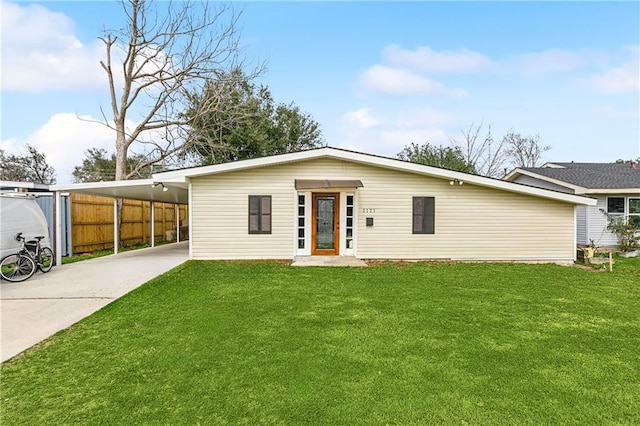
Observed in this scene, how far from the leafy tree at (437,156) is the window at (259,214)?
53.3 feet

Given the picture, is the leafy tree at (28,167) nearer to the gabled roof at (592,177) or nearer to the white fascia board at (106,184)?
the white fascia board at (106,184)

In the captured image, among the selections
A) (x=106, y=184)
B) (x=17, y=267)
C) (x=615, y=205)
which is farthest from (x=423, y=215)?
(x=17, y=267)

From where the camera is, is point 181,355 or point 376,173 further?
point 376,173

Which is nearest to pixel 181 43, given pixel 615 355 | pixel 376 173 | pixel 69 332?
pixel 376 173

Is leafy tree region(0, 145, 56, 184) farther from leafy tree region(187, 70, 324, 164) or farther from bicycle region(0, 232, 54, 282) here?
bicycle region(0, 232, 54, 282)

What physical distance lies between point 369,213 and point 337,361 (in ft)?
22.2

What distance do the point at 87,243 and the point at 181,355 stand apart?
34.5ft

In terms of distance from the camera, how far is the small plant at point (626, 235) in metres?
12.0

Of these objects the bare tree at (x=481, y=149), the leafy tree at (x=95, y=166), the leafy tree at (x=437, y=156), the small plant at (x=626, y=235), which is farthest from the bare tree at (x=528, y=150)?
the leafy tree at (x=95, y=166)

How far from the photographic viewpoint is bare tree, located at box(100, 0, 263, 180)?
15.5 meters

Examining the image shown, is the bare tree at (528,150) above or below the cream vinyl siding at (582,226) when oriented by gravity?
above

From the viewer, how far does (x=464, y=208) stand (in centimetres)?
1006

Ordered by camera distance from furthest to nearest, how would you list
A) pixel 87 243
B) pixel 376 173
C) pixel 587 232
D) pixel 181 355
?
pixel 587 232, pixel 87 243, pixel 376 173, pixel 181 355

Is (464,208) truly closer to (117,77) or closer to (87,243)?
(87,243)
